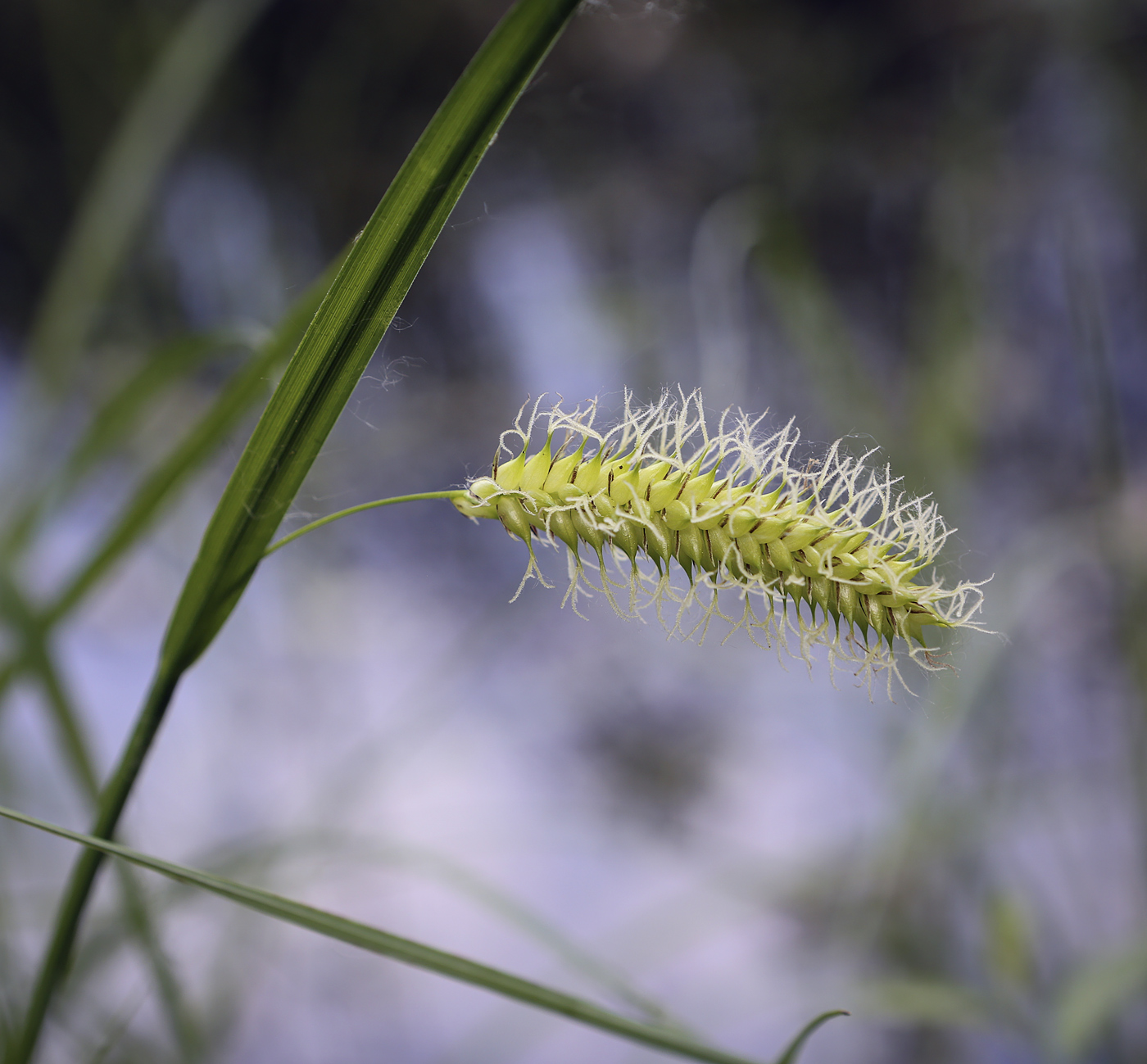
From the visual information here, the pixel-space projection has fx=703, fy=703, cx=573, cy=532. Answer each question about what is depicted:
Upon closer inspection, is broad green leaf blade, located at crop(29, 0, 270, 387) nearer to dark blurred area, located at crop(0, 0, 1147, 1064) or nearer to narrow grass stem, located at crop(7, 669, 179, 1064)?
dark blurred area, located at crop(0, 0, 1147, 1064)

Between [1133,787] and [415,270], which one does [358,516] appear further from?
[1133,787]

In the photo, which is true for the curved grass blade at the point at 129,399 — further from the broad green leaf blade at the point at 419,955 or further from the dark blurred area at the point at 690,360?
the dark blurred area at the point at 690,360

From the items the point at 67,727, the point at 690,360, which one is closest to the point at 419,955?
the point at 67,727

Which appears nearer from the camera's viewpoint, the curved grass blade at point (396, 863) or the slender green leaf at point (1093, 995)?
the curved grass blade at point (396, 863)

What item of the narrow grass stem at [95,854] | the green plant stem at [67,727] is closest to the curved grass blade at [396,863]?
the green plant stem at [67,727]

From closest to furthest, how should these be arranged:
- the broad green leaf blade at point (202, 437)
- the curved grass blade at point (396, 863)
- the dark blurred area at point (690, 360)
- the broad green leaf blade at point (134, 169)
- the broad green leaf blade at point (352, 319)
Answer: the broad green leaf blade at point (352, 319) < the broad green leaf blade at point (202, 437) < the curved grass blade at point (396, 863) < the broad green leaf blade at point (134, 169) < the dark blurred area at point (690, 360)

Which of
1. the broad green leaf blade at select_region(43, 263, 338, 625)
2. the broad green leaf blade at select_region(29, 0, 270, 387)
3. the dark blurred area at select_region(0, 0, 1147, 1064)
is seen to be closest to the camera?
the broad green leaf blade at select_region(43, 263, 338, 625)

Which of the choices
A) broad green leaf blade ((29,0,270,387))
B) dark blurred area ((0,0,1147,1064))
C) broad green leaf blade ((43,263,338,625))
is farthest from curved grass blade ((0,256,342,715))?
dark blurred area ((0,0,1147,1064))
